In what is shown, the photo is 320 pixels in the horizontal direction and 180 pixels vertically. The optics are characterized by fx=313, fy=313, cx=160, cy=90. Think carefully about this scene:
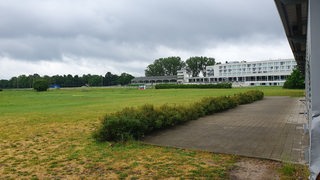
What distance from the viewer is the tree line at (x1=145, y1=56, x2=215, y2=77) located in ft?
589

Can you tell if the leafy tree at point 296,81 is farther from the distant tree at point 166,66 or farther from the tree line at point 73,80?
the distant tree at point 166,66

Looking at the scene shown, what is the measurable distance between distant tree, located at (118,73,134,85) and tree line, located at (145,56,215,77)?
65.7 ft

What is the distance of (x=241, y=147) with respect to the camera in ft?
28.9

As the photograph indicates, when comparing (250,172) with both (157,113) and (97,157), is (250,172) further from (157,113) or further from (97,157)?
(157,113)

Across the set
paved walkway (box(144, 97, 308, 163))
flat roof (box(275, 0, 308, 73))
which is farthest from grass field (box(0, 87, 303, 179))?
flat roof (box(275, 0, 308, 73))

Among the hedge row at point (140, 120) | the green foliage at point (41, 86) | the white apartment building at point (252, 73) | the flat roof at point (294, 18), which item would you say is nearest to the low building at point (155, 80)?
the white apartment building at point (252, 73)

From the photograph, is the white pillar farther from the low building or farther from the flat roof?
the low building

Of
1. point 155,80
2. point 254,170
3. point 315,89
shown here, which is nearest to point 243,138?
point 254,170

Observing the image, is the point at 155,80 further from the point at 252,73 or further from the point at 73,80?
the point at 252,73

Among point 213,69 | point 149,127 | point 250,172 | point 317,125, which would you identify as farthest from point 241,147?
point 213,69

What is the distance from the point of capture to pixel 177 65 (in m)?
192

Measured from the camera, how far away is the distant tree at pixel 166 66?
192 metres

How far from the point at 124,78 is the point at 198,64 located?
43042mm

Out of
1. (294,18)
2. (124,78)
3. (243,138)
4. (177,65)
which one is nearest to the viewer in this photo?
(294,18)
